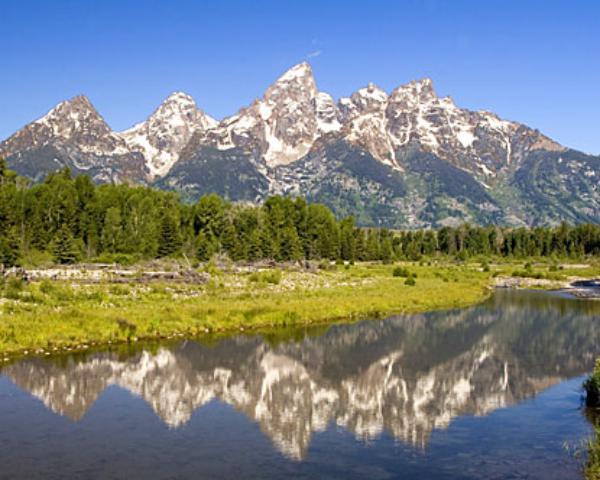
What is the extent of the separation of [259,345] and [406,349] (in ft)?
33.8

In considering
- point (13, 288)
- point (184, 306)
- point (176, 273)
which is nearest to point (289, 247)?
point (176, 273)

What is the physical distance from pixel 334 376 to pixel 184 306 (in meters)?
20.6

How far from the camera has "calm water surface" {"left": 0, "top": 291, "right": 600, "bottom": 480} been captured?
68.2 feet

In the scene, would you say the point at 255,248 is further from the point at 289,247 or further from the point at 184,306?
the point at 184,306

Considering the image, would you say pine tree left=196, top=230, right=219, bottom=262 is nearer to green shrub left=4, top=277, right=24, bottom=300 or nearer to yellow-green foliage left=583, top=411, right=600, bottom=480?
green shrub left=4, top=277, right=24, bottom=300

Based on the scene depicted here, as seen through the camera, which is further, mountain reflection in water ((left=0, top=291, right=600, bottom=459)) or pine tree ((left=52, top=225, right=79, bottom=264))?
pine tree ((left=52, top=225, right=79, bottom=264))

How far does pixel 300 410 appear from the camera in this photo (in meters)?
27.9

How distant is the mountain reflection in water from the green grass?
10.4 ft

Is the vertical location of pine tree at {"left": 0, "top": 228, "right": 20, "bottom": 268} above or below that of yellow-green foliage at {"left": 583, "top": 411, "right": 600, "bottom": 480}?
above

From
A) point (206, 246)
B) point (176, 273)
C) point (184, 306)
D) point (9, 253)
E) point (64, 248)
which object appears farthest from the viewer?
point (206, 246)

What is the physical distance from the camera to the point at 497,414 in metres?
28.0

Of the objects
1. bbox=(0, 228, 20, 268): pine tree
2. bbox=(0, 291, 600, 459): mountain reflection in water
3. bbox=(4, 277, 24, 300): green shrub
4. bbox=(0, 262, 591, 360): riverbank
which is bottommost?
bbox=(0, 291, 600, 459): mountain reflection in water

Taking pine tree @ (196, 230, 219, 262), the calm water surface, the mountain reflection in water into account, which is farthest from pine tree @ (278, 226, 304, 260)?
the calm water surface

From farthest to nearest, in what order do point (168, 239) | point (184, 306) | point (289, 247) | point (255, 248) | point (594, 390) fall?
point (289, 247), point (255, 248), point (168, 239), point (184, 306), point (594, 390)
